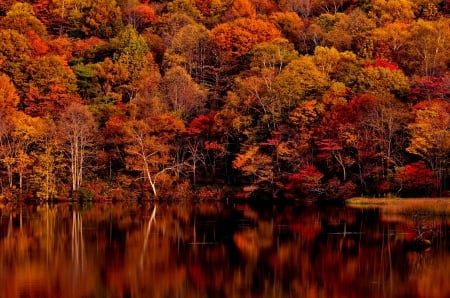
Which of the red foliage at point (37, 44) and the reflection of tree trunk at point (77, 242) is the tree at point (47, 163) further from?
the red foliage at point (37, 44)

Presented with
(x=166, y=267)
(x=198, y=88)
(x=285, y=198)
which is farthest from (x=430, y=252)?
(x=198, y=88)

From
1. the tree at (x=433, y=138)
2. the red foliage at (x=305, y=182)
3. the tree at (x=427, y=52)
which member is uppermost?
the tree at (x=427, y=52)

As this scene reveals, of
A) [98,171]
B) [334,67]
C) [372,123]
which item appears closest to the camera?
[372,123]

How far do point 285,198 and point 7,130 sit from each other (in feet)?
74.3

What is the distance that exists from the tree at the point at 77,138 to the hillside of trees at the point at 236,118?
0.42 ft

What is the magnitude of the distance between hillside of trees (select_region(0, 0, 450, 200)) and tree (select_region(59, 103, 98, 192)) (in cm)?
13

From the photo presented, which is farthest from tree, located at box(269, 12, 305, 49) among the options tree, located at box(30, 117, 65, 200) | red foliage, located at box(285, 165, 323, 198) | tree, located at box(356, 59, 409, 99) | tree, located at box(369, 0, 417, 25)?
tree, located at box(30, 117, 65, 200)

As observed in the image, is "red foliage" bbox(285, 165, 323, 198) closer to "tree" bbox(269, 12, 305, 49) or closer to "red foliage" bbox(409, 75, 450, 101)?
"red foliage" bbox(409, 75, 450, 101)

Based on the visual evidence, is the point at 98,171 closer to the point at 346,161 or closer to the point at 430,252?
the point at 346,161

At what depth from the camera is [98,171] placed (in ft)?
203

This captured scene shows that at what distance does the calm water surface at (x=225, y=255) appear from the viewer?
23.2 meters

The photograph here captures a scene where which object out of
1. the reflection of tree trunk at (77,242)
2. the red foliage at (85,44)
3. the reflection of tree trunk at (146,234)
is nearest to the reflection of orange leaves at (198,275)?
the reflection of tree trunk at (146,234)

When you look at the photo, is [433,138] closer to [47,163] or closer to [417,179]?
[417,179]

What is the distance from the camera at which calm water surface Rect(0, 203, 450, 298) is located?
2316cm
